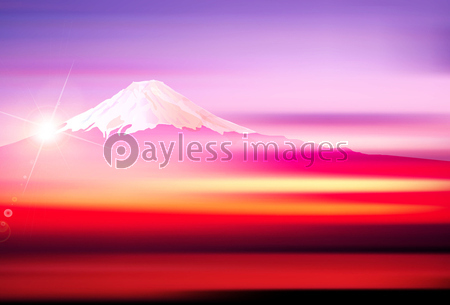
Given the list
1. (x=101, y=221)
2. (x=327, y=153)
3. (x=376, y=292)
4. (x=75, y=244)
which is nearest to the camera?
(x=376, y=292)

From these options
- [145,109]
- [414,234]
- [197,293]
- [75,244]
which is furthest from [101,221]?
[145,109]

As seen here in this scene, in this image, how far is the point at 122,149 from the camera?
15.5 feet

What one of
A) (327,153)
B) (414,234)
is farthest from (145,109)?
(414,234)

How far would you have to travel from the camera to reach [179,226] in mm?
3996

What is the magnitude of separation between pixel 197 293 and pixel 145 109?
310 inches

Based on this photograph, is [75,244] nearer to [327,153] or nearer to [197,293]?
[197,293]

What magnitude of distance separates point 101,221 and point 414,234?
2.63m

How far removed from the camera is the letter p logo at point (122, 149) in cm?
434

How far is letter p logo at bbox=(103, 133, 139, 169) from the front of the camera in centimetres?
434

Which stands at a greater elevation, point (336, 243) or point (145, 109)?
point (145, 109)

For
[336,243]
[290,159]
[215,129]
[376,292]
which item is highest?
[215,129]

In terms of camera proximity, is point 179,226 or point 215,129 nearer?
point 179,226

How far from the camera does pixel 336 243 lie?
3.75 metres

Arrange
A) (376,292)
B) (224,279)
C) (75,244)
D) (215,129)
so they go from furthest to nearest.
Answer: (215,129), (75,244), (224,279), (376,292)
